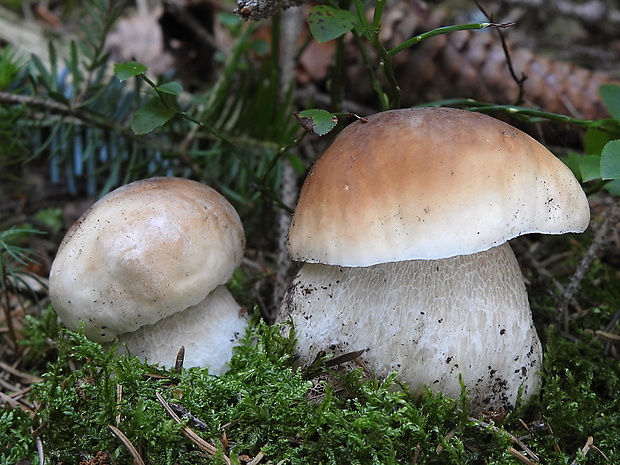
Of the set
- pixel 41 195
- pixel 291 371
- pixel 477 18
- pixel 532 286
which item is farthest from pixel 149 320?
pixel 477 18

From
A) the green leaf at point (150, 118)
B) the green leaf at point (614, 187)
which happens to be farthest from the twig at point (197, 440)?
the green leaf at point (614, 187)

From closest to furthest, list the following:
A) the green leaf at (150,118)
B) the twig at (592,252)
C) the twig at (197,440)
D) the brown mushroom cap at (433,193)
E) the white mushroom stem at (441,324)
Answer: the brown mushroom cap at (433,193) < the twig at (197,440) < the white mushroom stem at (441,324) < the green leaf at (150,118) < the twig at (592,252)

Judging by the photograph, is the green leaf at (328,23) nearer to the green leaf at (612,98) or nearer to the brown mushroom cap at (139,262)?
the brown mushroom cap at (139,262)

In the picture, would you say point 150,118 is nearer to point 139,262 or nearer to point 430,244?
point 139,262

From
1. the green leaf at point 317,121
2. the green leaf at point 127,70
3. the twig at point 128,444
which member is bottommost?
the twig at point 128,444

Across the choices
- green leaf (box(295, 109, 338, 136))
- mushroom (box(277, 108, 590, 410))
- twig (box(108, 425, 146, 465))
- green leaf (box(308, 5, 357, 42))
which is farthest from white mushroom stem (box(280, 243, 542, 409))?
green leaf (box(308, 5, 357, 42))

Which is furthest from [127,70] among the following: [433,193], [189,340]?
[433,193]
